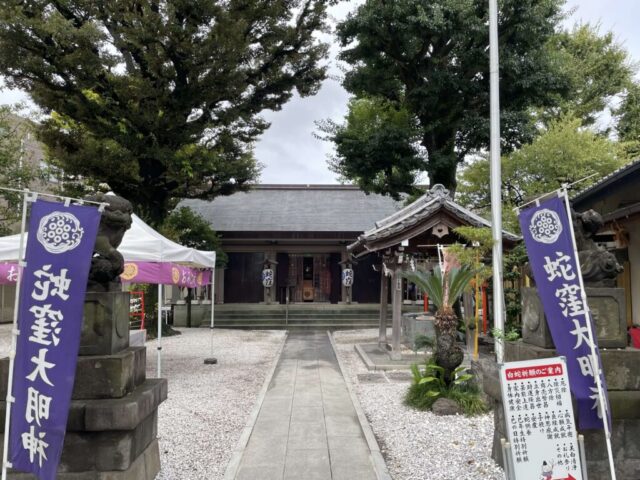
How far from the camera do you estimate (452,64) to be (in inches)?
549

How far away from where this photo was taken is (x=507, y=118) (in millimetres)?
13258

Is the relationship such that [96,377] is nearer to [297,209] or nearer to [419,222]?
[419,222]

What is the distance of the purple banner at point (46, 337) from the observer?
314 cm

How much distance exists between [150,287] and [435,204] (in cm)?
991

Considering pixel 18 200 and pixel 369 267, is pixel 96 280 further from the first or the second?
pixel 369 267

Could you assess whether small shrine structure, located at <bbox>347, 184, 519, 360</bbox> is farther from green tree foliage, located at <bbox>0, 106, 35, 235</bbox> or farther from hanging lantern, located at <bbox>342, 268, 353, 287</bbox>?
green tree foliage, located at <bbox>0, 106, 35, 235</bbox>

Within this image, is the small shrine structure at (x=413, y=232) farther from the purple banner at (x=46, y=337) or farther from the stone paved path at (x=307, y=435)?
the purple banner at (x=46, y=337)

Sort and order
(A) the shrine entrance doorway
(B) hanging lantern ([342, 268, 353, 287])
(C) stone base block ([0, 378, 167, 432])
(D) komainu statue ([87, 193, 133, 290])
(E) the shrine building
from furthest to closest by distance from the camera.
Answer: (A) the shrine entrance doorway, (E) the shrine building, (B) hanging lantern ([342, 268, 353, 287]), (D) komainu statue ([87, 193, 133, 290]), (C) stone base block ([0, 378, 167, 432])

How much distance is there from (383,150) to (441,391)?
345 inches

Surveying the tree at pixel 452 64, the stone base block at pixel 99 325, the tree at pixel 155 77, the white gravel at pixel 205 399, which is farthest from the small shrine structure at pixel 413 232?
the stone base block at pixel 99 325

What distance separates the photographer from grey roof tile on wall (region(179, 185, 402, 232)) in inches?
856

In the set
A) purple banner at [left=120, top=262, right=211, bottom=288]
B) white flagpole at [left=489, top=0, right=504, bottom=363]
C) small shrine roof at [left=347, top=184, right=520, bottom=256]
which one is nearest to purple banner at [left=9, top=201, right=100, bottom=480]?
purple banner at [left=120, top=262, right=211, bottom=288]

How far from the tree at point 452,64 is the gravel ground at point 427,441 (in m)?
8.69

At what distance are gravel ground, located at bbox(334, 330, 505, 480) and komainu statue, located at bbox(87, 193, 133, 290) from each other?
3365mm
